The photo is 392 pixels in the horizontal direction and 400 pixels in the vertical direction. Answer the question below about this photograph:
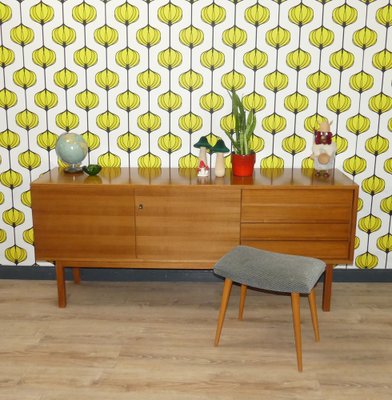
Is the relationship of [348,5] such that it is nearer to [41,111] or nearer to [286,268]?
[286,268]

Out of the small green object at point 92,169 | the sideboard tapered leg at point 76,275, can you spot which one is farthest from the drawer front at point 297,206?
the sideboard tapered leg at point 76,275

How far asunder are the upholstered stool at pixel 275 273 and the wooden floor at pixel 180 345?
173mm

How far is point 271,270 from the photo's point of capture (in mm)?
2795

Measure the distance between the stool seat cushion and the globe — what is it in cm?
119

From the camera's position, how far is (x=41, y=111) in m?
3.72

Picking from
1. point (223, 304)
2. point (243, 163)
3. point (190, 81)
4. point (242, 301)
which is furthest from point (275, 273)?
point (190, 81)

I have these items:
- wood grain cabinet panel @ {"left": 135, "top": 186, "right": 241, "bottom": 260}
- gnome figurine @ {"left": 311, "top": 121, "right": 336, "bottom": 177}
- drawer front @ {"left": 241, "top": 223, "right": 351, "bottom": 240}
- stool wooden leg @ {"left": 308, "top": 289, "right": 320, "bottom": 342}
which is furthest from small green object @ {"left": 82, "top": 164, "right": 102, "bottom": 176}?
stool wooden leg @ {"left": 308, "top": 289, "right": 320, "bottom": 342}

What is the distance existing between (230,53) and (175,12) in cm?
43

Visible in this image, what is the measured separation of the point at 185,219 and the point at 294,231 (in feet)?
2.15

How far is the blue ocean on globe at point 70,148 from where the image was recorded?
3.48m

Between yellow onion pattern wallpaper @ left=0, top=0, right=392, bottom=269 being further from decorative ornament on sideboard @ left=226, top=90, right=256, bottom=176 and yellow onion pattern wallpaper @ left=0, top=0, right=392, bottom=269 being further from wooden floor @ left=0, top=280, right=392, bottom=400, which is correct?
wooden floor @ left=0, top=280, right=392, bottom=400

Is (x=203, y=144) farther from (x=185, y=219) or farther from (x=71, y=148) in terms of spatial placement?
(x=71, y=148)

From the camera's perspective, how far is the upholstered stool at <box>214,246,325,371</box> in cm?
273

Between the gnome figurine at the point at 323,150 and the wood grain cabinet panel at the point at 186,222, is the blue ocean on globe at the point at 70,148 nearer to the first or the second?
the wood grain cabinet panel at the point at 186,222
